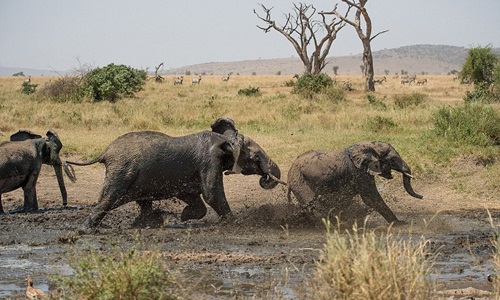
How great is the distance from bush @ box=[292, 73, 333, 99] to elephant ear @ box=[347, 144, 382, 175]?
2009cm

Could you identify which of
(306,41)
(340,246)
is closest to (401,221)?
(340,246)

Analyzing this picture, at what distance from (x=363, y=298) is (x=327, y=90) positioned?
25.3m

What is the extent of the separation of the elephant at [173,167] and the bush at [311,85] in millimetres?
20247

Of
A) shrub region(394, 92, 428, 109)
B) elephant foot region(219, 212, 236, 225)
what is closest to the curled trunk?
elephant foot region(219, 212, 236, 225)

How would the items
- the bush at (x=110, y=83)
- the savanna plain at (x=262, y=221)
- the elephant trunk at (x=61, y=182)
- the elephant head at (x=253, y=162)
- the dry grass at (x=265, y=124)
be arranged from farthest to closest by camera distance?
the bush at (x=110, y=83)
the dry grass at (x=265, y=124)
the elephant trunk at (x=61, y=182)
the elephant head at (x=253, y=162)
the savanna plain at (x=262, y=221)

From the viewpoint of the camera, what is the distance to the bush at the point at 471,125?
15.6m

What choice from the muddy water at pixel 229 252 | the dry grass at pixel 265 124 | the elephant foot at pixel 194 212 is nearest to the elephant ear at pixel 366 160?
the muddy water at pixel 229 252

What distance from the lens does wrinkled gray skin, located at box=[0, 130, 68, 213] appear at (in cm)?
1238

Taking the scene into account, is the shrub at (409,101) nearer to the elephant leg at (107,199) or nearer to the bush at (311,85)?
the bush at (311,85)

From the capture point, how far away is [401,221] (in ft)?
36.7

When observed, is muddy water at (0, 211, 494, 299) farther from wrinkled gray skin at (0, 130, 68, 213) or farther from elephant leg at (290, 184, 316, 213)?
wrinkled gray skin at (0, 130, 68, 213)

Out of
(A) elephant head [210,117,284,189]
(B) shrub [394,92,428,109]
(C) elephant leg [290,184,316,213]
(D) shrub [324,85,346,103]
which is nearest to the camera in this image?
(A) elephant head [210,117,284,189]

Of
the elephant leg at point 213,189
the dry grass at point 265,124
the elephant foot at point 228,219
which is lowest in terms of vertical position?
the elephant foot at point 228,219

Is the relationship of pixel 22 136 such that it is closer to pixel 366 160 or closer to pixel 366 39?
pixel 366 160
